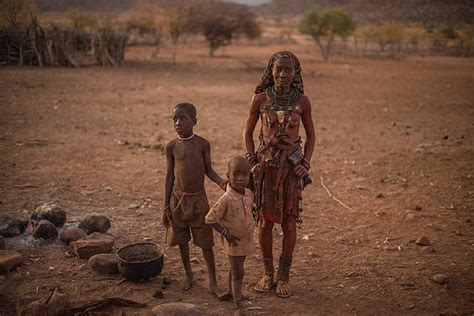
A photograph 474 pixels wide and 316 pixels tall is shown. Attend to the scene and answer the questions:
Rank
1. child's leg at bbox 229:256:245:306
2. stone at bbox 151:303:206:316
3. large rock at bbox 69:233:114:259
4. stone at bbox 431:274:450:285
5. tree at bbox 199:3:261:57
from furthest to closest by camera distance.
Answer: tree at bbox 199:3:261:57 → large rock at bbox 69:233:114:259 → stone at bbox 431:274:450:285 → child's leg at bbox 229:256:245:306 → stone at bbox 151:303:206:316

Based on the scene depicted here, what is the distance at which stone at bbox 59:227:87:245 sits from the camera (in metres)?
3.89

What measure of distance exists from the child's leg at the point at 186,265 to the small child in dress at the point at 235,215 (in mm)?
517

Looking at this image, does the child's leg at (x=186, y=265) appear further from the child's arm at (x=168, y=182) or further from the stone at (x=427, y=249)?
the stone at (x=427, y=249)

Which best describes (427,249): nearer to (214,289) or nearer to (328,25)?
(214,289)

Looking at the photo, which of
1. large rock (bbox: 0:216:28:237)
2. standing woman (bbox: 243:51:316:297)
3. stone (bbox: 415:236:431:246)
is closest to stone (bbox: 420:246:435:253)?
stone (bbox: 415:236:431:246)

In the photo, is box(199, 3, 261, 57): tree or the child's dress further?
box(199, 3, 261, 57): tree

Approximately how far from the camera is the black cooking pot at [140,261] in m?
3.23

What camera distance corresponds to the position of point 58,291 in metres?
2.81

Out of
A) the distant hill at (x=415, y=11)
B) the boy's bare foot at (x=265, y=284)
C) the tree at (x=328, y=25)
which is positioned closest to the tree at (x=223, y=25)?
the tree at (x=328, y=25)

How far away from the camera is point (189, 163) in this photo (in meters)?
3.09

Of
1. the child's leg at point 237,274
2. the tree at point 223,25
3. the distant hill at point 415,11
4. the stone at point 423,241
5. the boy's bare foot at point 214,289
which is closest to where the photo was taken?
the child's leg at point 237,274

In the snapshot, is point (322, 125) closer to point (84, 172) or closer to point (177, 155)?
point (84, 172)

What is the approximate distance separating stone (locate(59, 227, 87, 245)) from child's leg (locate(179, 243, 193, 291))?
119cm

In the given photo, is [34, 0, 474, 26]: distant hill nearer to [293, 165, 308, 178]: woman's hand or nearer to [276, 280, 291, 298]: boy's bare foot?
[293, 165, 308, 178]: woman's hand
